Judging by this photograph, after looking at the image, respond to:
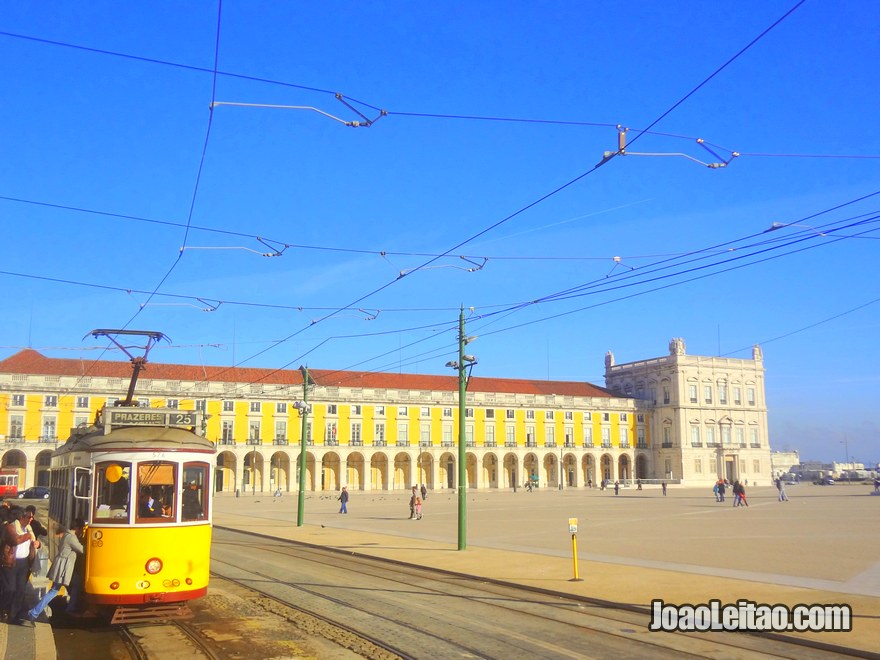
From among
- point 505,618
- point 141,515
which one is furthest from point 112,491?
point 505,618

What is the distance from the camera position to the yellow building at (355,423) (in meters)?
73.2

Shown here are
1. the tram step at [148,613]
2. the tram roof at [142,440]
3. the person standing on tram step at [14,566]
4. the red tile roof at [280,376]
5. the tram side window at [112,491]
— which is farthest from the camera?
the red tile roof at [280,376]

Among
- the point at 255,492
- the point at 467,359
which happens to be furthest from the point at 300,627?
the point at 255,492

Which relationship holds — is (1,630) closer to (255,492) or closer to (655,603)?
(655,603)

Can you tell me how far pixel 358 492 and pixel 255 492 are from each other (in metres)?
10.3

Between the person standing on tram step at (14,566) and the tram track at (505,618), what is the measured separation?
4.02 m

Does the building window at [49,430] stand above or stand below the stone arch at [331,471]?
above

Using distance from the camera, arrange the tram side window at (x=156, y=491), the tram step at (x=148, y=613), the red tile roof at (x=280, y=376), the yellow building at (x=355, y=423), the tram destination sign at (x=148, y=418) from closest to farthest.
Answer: the tram step at (x=148, y=613), the tram side window at (x=156, y=491), the tram destination sign at (x=148, y=418), the yellow building at (x=355, y=423), the red tile roof at (x=280, y=376)

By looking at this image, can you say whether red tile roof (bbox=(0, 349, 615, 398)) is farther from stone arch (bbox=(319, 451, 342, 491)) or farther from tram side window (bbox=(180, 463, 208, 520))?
tram side window (bbox=(180, 463, 208, 520))

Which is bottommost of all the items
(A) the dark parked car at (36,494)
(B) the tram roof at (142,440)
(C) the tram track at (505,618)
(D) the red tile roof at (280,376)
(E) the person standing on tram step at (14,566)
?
(A) the dark parked car at (36,494)

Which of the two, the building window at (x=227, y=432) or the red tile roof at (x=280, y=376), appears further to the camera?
the building window at (x=227, y=432)

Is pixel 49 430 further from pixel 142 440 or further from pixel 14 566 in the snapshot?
pixel 142 440

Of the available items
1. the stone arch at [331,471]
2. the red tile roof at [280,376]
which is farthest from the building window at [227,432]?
the stone arch at [331,471]

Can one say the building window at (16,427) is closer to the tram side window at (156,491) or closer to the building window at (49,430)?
the building window at (49,430)
